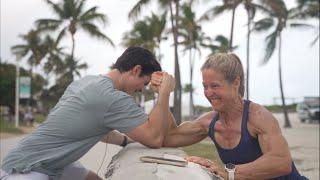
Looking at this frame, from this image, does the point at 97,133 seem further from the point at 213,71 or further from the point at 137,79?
the point at 213,71

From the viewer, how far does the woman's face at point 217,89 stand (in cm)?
304

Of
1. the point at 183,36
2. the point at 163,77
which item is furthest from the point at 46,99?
the point at 163,77

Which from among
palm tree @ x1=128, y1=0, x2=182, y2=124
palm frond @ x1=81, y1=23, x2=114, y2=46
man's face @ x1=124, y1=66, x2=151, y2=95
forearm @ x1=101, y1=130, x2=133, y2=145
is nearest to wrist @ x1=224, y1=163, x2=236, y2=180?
man's face @ x1=124, y1=66, x2=151, y2=95

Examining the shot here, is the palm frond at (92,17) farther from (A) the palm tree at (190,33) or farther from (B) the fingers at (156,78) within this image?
(B) the fingers at (156,78)

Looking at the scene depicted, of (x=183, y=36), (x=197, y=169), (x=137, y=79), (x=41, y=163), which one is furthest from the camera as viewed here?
(x=183, y=36)

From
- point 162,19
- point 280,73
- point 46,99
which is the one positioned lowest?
point 46,99

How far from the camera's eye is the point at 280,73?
50906mm

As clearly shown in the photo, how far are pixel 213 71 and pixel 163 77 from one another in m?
0.51

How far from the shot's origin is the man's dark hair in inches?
132

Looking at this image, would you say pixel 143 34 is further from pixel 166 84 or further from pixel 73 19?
pixel 166 84

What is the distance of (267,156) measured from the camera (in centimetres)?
296

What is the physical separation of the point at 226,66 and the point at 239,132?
331 mm

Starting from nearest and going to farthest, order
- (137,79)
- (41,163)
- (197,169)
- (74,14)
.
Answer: (197,169)
(41,163)
(137,79)
(74,14)

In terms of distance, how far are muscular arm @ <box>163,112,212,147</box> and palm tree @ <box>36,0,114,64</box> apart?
44842 millimetres
